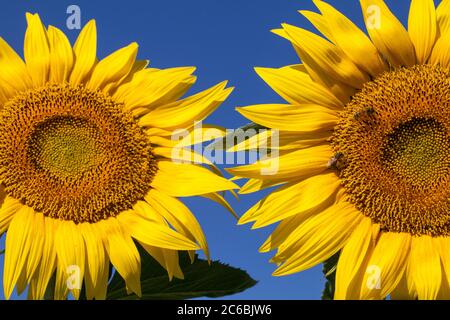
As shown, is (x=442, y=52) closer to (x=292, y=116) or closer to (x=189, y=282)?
(x=292, y=116)

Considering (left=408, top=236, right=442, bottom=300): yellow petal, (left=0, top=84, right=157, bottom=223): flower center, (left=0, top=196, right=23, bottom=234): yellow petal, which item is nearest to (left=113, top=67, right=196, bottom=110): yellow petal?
(left=0, top=84, right=157, bottom=223): flower center

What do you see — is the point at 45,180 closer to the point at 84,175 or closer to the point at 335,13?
the point at 84,175

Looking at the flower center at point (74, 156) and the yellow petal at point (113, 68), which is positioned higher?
the yellow petal at point (113, 68)

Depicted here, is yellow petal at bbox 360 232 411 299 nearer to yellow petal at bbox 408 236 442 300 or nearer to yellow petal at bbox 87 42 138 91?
yellow petal at bbox 408 236 442 300

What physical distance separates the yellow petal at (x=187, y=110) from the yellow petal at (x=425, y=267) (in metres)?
1.59

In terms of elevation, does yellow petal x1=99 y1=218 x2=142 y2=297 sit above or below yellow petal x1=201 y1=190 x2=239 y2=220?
below

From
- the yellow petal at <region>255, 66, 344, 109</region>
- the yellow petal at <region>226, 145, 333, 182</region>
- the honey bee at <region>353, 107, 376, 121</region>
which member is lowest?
the yellow petal at <region>226, 145, 333, 182</region>

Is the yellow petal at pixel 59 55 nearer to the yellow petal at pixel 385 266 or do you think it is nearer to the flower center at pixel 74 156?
the flower center at pixel 74 156

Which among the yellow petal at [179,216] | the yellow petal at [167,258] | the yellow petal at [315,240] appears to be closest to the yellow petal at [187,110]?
the yellow petal at [179,216]

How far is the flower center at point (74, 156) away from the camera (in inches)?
205

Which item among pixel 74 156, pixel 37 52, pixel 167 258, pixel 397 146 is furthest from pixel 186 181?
pixel 397 146

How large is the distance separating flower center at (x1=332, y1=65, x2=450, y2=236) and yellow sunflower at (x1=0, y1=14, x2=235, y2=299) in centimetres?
90

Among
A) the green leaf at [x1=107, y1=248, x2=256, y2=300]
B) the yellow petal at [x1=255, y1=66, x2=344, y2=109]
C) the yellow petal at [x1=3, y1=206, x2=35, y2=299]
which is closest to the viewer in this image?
the yellow petal at [x1=255, y1=66, x2=344, y2=109]

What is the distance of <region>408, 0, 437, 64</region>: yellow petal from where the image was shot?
492 cm
